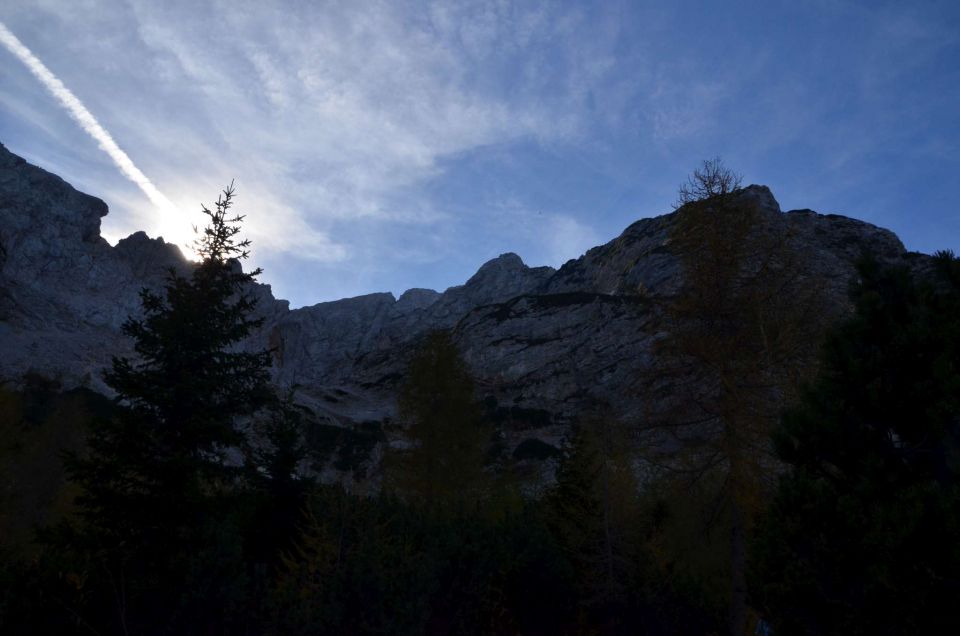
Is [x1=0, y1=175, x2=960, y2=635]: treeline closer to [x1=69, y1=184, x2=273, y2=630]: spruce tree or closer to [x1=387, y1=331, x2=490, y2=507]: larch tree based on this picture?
[x1=69, y1=184, x2=273, y2=630]: spruce tree

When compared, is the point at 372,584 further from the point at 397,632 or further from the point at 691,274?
the point at 691,274

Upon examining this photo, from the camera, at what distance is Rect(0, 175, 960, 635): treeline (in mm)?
5914

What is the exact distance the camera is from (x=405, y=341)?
407 ft

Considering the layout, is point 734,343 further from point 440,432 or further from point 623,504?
point 440,432

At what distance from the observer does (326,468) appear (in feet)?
186

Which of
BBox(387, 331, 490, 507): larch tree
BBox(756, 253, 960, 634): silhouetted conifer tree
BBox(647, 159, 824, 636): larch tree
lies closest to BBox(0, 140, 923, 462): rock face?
BBox(387, 331, 490, 507): larch tree

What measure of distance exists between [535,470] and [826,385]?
154 ft

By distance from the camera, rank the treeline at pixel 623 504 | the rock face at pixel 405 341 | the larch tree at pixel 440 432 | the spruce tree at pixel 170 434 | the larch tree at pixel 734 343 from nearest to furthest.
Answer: the treeline at pixel 623 504 < the spruce tree at pixel 170 434 < the larch tree at pixel 734 343 < the larch tree at pixel 440 432 < the rock face at pixel 405 341

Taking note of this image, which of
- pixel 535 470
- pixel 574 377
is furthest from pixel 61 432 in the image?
pixel 574 377

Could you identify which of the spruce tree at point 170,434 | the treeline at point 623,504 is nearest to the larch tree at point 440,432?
the treeline at point 623,504

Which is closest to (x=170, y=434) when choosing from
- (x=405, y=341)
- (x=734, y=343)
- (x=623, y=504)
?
(x=623, y=504)

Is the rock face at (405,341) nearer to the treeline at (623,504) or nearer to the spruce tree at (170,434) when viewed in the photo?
the treeline at (623,504)

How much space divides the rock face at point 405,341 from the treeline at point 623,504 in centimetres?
3777

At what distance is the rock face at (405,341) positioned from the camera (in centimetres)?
6644
